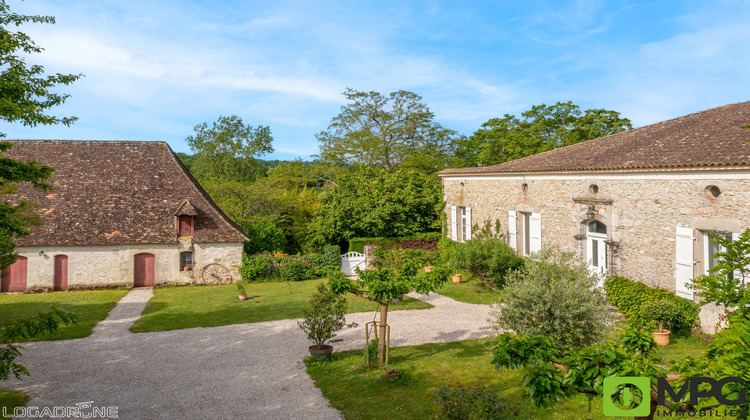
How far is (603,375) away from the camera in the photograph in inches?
150

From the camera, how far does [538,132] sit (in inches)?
1297

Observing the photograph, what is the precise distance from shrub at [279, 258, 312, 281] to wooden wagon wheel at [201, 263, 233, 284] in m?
2.38

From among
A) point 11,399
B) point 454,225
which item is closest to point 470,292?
point 454,225

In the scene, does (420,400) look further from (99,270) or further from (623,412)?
(99,270)

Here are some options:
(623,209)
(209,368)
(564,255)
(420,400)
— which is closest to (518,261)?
(623,209)

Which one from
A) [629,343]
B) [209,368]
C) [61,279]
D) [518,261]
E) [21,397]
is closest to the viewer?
[629,343]

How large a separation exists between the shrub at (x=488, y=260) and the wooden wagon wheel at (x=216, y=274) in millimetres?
10419

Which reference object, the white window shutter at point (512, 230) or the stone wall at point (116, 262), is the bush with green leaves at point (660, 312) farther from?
the stone wall at point (116, 262)

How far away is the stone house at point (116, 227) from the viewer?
61.9ft

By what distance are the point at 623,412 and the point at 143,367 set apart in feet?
31.5

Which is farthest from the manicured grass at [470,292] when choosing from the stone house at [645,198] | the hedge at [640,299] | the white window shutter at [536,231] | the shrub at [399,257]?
the hedge at [640,299]

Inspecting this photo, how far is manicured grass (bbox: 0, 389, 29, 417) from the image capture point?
7.82 metres

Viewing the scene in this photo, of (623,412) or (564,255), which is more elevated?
(564,255)

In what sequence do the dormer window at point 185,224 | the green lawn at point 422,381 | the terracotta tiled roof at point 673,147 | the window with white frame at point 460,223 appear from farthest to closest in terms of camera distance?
the window with white frame at point 460,223, the dormer window at point 185,224, the terracotta tiled roof at point 673,147, the green lawn at point 422,381
